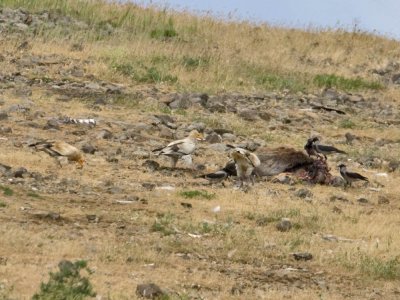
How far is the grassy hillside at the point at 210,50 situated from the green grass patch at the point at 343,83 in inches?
0.9

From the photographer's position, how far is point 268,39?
2550 centimetres

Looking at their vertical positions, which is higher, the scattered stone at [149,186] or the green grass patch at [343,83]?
the scattered stone at [149,186]

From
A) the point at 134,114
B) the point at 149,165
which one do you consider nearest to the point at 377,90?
the point at 134,114

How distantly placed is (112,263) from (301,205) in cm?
347

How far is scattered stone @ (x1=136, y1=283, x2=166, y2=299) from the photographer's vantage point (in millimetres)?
6107

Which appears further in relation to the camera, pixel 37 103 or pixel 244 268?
pixel 37 103

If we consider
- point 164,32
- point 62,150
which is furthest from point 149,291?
point 164,32

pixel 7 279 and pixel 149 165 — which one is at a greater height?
pixel 7 279

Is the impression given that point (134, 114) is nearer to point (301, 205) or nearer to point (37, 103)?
point (37, 103)

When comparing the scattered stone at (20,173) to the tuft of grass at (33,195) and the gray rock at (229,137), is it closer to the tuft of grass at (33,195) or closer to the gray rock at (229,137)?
the tuft of grass at (33,195)

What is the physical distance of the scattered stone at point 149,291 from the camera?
6107 millimetres

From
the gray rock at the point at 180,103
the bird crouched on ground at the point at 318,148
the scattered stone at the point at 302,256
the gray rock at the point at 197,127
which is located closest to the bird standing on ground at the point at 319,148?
the bird crouched on ground at the point at 318,148

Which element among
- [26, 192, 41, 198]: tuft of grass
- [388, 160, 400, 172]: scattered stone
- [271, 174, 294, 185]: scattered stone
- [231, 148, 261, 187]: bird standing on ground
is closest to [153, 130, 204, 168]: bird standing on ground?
[231, 148, 261, 187]: bird standing on ground

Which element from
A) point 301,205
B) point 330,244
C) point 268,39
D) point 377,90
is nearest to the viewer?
point 330,244
